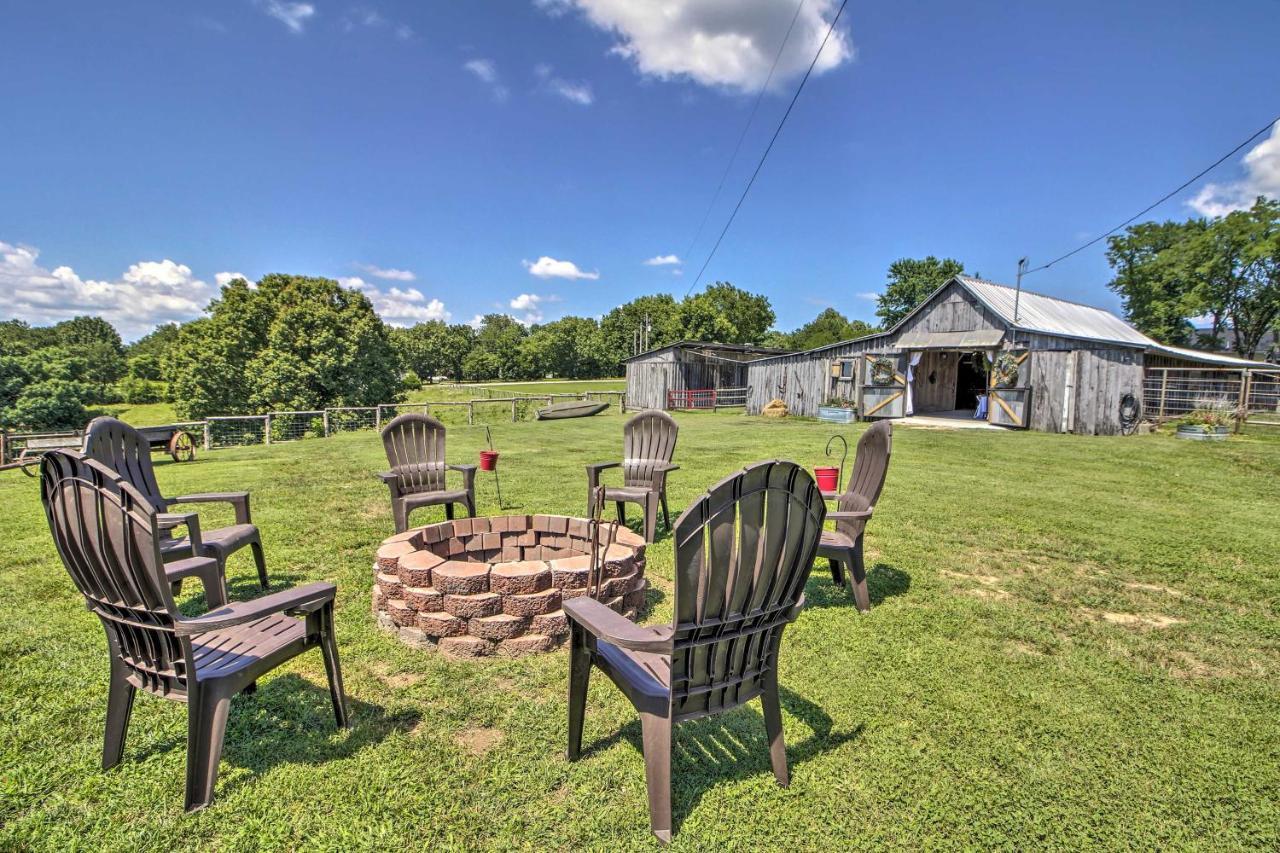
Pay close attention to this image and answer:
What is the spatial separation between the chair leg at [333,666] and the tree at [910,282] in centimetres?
4789

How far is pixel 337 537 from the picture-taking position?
182 inches

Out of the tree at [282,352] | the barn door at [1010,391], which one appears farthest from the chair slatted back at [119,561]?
the tree at [282,352]

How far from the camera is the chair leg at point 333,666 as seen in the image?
204 cm

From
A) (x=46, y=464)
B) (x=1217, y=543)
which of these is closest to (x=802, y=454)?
(x=1217, y=543)

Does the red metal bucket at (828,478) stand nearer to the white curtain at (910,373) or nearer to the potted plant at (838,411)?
the potted plant at (838,411)

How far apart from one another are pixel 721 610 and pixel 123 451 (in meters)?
3.59

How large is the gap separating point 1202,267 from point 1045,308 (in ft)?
58.8

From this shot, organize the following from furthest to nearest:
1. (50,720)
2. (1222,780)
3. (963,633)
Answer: (963,633) < (50,720) < (1222,780)

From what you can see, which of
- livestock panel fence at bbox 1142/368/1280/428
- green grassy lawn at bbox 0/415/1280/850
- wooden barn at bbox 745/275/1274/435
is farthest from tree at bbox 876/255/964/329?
green grassy lawn at bbox 0/415/1280/850

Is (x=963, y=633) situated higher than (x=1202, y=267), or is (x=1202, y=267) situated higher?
(x=1202, y=267)

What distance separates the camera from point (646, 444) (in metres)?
4.88

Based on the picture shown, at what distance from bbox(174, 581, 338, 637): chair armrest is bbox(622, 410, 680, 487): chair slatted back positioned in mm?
3042

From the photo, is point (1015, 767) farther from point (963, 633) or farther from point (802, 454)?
point (802, 454)

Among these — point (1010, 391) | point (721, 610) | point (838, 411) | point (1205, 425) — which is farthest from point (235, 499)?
point (1205, 425)
